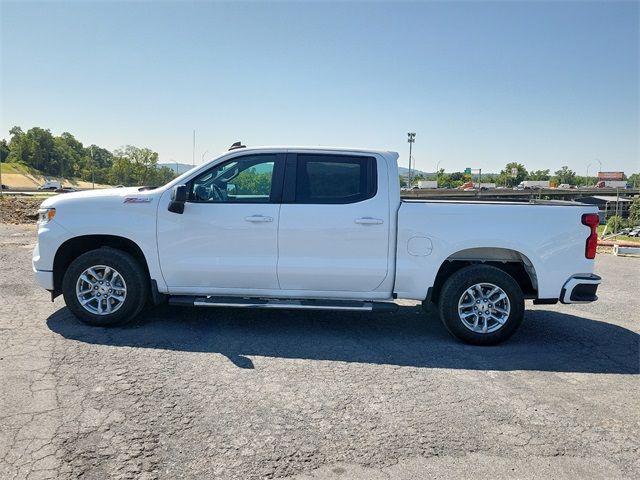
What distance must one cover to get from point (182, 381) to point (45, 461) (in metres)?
1.27

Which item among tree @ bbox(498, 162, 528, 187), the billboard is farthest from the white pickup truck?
the billboard

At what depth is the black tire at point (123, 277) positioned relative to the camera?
5254mm

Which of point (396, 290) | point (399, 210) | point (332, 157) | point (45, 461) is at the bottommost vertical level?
point (45, 461)

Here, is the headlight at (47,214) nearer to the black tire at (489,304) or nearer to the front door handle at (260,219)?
the front door handle at (260,219)

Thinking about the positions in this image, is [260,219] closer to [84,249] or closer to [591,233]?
[84,249]

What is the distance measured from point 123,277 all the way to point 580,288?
4894mm

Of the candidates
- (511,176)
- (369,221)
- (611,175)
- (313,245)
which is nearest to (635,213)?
(511,176)

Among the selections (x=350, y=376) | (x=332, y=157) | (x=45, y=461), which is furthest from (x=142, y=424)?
(x=332, y=157)

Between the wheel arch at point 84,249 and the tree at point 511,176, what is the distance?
154 metres

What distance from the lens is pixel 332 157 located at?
17.5 ft

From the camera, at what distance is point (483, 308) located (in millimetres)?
5086

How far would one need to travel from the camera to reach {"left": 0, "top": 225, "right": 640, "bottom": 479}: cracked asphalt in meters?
2.92

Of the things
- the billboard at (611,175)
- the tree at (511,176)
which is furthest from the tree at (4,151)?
the billboard at (611,175)

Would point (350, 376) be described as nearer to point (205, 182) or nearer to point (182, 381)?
point (182, 381)
